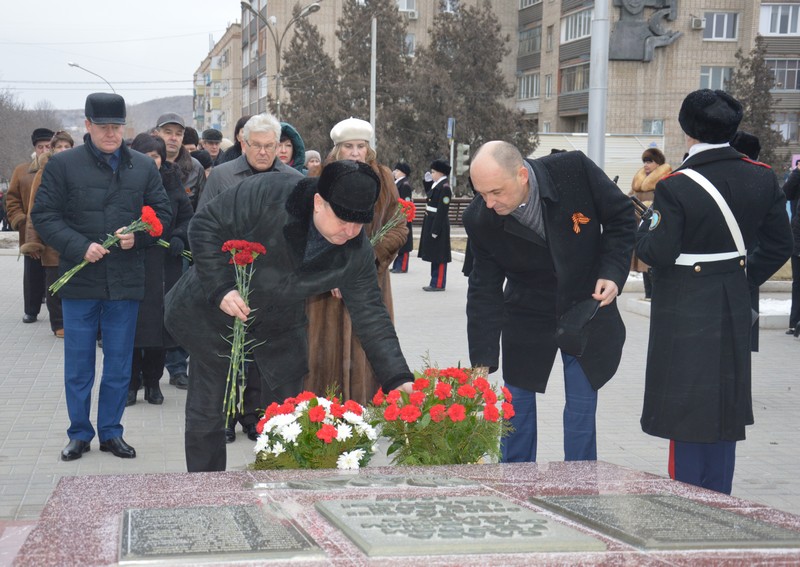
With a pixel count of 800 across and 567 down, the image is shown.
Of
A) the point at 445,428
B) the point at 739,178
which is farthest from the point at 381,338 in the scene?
the point at 739,178

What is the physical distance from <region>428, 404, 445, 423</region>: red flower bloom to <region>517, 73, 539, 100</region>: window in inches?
2234

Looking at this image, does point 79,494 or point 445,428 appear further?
point 445,428

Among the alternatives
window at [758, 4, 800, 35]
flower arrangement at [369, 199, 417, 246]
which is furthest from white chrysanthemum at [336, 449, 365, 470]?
window at [758, 4, 800, 35]

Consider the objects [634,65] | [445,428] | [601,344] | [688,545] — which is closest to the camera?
[688,545]

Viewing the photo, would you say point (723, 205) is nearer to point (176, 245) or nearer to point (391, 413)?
point (391, 413)

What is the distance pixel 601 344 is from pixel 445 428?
0.96 m

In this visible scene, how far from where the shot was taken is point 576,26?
177ft

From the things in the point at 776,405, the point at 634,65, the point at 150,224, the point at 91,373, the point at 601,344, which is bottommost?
the point at 776,405

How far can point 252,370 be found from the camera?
700cm

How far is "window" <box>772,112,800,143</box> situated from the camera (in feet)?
174

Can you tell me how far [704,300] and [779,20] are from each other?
52532 mm

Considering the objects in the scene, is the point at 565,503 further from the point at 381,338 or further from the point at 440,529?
the point at 381,338

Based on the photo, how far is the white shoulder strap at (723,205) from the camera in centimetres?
448

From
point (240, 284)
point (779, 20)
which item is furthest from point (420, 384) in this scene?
point (779, 20)
